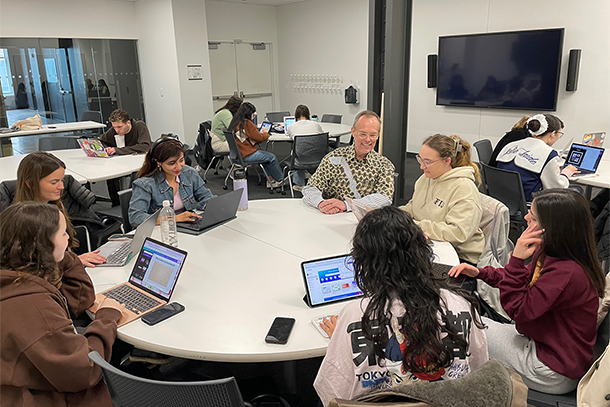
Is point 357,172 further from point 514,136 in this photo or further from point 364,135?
point 514,136

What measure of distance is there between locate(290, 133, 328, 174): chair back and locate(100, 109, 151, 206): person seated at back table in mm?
1739

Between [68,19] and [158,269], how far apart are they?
8517mm

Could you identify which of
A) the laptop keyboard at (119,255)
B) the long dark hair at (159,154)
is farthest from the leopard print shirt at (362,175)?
the laptop keyboard at (119,255)

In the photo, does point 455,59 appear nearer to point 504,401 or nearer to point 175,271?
point 175,271

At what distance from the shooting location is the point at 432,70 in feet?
25.6

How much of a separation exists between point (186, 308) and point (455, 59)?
22.2 feet

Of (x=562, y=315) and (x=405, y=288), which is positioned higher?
(x=405, y=288)

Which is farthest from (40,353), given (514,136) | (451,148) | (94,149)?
(514,136)

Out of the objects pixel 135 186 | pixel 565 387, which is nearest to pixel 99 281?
pixel 135 186

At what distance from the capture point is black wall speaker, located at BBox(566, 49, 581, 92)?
19.8 ft

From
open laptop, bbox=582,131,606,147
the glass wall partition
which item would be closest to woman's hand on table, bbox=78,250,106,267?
open laptop, bbox=582,131,606,147

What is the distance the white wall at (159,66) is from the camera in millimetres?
8898

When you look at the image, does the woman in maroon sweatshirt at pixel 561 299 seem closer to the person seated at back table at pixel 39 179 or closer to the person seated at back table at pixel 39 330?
the person seated at back table at pixel 39 330

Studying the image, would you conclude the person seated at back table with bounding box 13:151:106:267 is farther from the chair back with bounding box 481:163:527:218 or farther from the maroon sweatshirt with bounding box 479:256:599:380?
the chair back with bounding box 481:163:527:218
